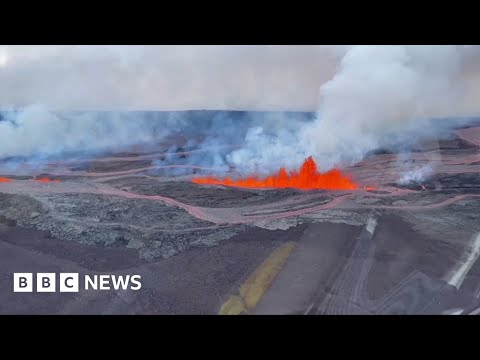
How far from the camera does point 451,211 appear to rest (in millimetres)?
12672

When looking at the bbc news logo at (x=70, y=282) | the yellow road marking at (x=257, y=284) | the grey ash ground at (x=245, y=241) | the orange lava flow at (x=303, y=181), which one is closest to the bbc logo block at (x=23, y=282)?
the bbc news logo at (x=70, y=282)

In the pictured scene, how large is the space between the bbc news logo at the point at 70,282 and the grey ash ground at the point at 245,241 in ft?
0.70

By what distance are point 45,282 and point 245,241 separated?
201 inches

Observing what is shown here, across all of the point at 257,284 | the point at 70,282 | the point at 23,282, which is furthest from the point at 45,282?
the point at 257,284

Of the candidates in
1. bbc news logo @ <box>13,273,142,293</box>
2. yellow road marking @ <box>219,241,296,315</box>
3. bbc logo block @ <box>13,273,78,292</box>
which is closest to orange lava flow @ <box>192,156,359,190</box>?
yellow road marking @ <box>219,241,296,315</box>

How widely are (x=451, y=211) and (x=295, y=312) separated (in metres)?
7.75

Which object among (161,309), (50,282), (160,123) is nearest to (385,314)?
(161,309)

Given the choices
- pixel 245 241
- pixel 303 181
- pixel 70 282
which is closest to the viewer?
pixel 70 282

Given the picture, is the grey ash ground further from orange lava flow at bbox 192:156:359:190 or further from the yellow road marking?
orange lava flow at bbox 192:156:359:190

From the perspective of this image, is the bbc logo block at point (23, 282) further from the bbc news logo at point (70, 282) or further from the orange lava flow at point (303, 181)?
the orange lava flow at point (303, 181)

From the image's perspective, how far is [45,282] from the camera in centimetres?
902

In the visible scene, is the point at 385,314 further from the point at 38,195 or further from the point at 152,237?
the point at 38,195

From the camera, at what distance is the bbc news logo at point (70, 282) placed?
883 cm

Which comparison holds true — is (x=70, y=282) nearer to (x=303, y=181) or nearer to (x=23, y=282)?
(x=23, y=282)
